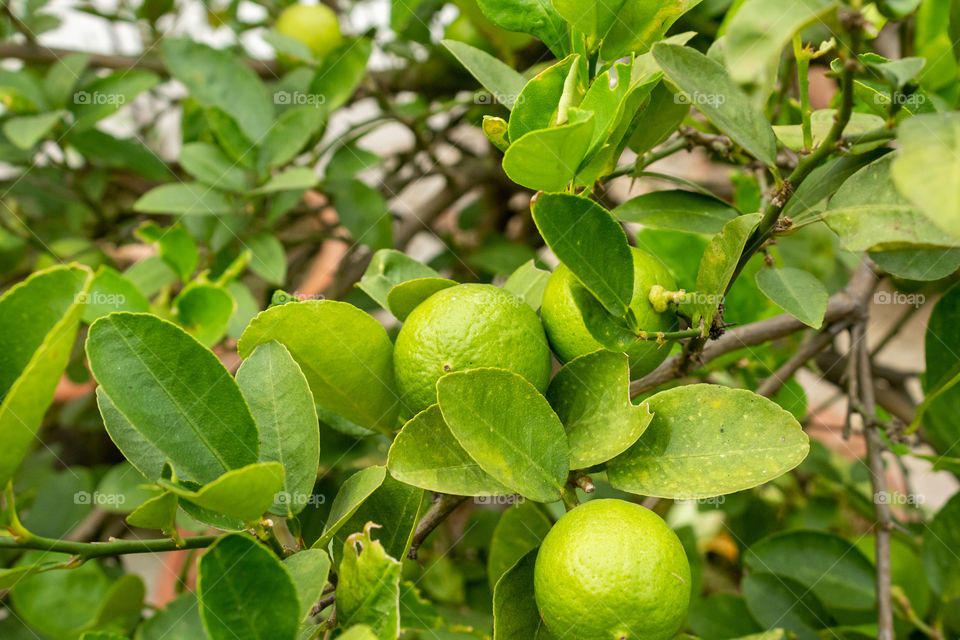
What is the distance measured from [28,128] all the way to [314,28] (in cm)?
43

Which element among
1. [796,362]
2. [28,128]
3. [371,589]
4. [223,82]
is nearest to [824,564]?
[796,362]

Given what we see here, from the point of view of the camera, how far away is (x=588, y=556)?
43 centimetres

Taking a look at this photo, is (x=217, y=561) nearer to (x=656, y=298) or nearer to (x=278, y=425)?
(x=278, y=425)

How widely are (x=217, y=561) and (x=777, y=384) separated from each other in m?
0.51

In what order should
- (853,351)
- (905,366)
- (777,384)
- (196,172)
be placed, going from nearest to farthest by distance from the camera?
(777,384) → (853,351) → (196,172) → (905,366)

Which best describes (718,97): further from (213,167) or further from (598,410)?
(213,167)

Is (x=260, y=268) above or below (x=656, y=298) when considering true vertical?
below

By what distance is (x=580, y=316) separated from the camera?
50 centimetres

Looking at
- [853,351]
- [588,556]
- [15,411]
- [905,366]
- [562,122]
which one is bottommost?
[905,366]

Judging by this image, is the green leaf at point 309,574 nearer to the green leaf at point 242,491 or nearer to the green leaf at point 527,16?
the green leaf at point 242,491

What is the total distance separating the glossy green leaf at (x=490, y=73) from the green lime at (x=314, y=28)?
2.08ft

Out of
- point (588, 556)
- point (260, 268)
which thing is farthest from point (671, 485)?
point (260, 268)

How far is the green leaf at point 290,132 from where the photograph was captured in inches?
35.5

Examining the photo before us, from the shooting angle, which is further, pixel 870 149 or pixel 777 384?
pixel 777 384
